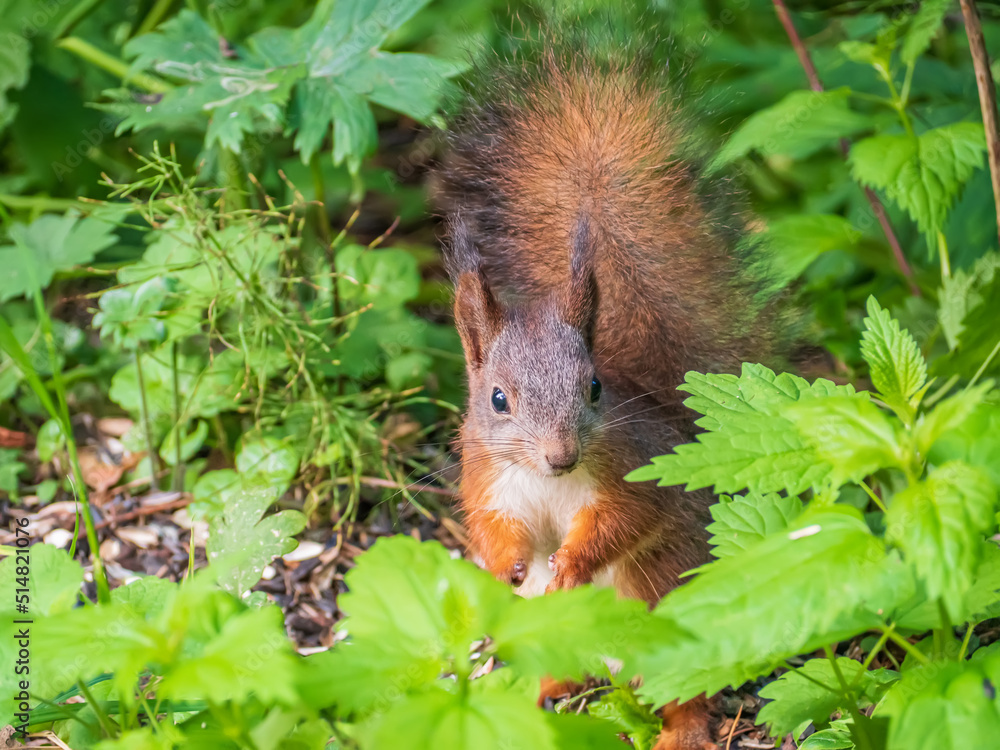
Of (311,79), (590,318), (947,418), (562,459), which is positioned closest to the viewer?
(947,418)

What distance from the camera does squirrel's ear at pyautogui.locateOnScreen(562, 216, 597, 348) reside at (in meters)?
2.40

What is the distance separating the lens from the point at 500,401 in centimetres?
252

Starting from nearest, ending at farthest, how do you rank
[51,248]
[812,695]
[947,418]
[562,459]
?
[947,418] → [812,695] → [562,459] → [51,248]

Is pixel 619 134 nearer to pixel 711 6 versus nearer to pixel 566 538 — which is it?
pixel 566 538

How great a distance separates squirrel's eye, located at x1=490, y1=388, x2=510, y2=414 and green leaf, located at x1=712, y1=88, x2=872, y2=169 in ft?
2.79

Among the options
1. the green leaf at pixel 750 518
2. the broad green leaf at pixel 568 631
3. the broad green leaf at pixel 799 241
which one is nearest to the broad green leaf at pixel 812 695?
the green leaf at pixel 750 518

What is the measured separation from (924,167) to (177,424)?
2242 mm

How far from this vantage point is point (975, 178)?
A: 3.74 m

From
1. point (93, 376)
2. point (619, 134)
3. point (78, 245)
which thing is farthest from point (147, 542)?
point (619, 134)

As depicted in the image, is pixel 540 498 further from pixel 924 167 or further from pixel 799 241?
pixel 924 167

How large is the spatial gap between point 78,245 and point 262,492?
1.66 m

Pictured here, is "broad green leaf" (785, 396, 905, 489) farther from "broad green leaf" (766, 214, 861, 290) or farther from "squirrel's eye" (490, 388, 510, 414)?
"broad green leaf" (766, 214, 861, 290)

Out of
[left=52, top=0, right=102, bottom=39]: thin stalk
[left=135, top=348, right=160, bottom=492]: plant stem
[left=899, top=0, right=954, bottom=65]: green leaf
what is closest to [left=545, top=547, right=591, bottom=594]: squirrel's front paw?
[left=135, top=348, right=160, bottom=492]: plant stem

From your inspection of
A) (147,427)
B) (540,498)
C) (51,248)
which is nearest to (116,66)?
(51,248)
